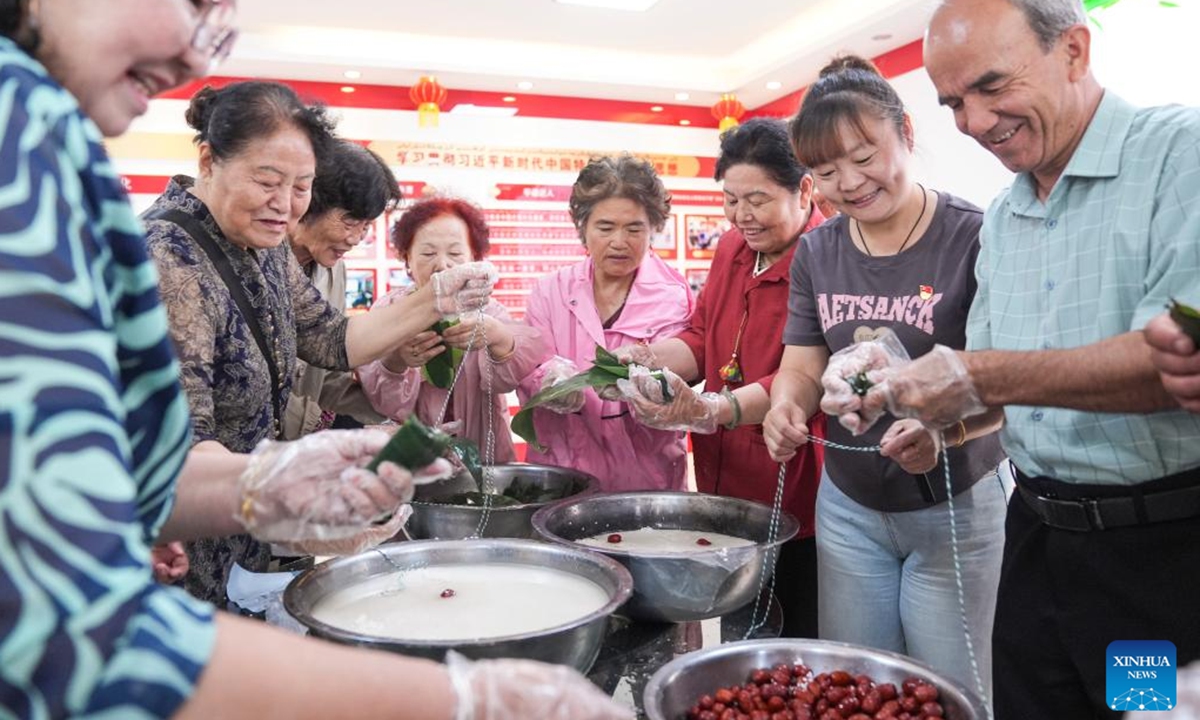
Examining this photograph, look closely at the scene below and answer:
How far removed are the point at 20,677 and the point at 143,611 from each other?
Answer: 0.25 feet

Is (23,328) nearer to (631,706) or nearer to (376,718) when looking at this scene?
(376,718)

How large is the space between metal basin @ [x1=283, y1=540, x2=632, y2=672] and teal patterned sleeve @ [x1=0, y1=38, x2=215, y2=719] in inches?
18.9

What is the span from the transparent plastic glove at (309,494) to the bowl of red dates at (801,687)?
479 millimetres

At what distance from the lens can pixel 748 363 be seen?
7.87 feet

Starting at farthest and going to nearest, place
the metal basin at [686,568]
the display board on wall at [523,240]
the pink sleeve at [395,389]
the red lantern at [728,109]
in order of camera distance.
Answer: the red lantern at [728,109] < the display board on wall at [523,240] < the pink sleeve at [395,389] < the metal basin at [686,568]

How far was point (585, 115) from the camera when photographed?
6887 millimetres

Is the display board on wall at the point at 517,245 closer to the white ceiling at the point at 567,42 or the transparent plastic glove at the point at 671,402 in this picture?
the white ceiling at the point at 567,42

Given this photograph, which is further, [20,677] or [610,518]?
[610,518]

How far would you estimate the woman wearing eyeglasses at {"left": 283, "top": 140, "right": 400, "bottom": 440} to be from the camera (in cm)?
272

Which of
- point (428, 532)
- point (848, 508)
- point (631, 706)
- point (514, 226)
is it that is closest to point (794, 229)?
point (848, 508)

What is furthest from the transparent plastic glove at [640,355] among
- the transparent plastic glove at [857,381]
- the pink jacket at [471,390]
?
the transparent plastic glove at [857,381]

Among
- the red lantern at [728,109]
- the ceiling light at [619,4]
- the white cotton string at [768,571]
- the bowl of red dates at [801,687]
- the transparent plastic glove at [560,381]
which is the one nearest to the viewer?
the bowl of red dates at [801,687]

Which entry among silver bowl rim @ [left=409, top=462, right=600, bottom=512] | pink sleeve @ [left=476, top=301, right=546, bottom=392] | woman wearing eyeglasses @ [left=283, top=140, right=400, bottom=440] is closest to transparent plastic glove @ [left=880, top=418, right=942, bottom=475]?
silver bowl rim @ [left=409, top=462, right=600, bottom=512]

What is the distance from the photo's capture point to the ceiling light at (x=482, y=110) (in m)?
6.50
